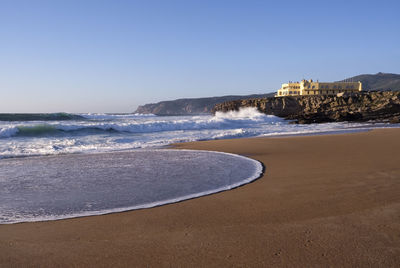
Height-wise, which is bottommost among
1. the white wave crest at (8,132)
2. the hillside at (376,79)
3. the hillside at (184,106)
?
the white wave crest at (8,132)

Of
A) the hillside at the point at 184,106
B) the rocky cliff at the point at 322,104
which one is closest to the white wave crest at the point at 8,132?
the rocky cliff at the point at 322,104

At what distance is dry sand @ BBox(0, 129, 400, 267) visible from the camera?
8.11ft

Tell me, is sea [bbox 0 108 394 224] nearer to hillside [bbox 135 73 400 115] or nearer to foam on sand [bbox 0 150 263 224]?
foam on sand [bbox 0 150 263 224]

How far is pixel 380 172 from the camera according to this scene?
219 inches

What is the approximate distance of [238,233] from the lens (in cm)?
297

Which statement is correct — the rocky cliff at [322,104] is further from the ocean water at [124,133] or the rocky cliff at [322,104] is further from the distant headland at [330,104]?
the ocean water at [124,133]

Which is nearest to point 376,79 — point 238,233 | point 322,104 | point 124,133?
point 322,104

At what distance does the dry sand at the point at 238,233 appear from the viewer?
2.47m

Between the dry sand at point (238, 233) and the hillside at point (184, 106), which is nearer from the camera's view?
the dry sand at point (238, 233)

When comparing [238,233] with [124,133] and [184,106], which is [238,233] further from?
[184,106]

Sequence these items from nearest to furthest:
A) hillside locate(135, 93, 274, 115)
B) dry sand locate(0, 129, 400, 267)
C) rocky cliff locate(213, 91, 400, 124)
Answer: dry sand locate(0, 129, 400, 267) → rocky cliff locate(213, 91, 400, 124) → hillside locate(135, 93, 274, 115)

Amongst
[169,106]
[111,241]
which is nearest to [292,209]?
[111,241]

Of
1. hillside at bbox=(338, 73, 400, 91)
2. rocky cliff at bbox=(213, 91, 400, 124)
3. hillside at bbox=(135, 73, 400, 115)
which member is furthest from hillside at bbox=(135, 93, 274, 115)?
rocky cliff at bbox=(213, 91, 400, 124)

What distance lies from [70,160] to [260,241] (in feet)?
21.9
